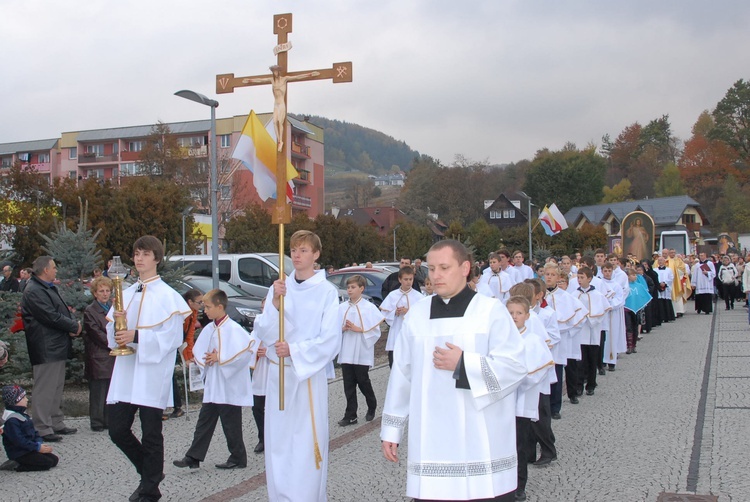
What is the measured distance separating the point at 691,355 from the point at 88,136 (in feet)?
250

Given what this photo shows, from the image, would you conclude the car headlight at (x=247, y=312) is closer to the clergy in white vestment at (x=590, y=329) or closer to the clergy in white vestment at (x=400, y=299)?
the clergy in white vestment at (x=400, y=299)

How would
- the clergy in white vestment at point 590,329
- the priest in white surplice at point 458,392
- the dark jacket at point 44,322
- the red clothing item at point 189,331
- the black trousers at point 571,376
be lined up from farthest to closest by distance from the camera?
1. the clergy in white vestment at point 590,329
2. the red clothing item at point 189,331
3. the black trousers at point 571,376
4. the dark jacket at point 44,322
5. the priest in white surplice at point 458,392

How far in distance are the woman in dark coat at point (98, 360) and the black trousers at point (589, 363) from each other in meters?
5.95

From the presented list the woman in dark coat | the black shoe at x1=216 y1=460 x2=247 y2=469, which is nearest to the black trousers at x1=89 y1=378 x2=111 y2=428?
the woman in dark coat

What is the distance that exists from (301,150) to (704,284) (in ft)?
175

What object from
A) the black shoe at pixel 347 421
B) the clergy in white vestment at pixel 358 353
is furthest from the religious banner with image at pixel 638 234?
the black shoe at pixel 347 421

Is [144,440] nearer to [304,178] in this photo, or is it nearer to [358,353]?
[358,353]

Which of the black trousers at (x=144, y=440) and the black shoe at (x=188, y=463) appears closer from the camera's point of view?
the black trousers at (x=144, y=440)

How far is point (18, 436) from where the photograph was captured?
22.4 feet

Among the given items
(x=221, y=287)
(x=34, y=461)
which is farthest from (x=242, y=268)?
(x=34, y=461)

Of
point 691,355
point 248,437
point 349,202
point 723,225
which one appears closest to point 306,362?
point 248,437

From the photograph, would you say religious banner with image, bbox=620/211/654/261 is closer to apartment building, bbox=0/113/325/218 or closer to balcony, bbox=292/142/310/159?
apartment building, bbox=0/113/325/218

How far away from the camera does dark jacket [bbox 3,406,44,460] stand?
6820 millimetres

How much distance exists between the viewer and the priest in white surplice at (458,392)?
371cm
